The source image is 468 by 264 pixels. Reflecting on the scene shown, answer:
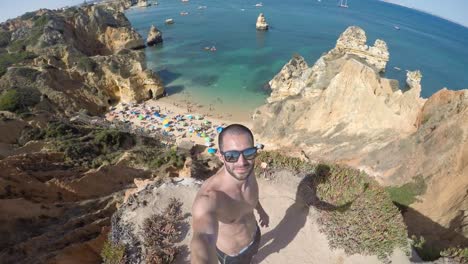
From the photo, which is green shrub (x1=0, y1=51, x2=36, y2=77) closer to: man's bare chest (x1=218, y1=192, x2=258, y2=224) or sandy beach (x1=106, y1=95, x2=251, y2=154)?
sandy beach (x1=106, y1=95, x2=251, y2=154)

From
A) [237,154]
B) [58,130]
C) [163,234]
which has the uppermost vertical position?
[237,154]


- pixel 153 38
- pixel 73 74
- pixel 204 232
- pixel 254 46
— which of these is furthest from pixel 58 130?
pixel 254 46

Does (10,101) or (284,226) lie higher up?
(284,226)

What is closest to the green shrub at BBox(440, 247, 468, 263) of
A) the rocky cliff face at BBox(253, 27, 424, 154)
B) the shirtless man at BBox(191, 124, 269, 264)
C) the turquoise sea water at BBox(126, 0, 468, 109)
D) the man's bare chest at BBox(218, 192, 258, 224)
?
the shirtless man at BBox(191, 124, 269, 264)

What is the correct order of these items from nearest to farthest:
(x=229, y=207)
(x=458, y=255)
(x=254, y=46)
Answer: (x=229, y=207), (x=458, y=255), (x=254, y=46)

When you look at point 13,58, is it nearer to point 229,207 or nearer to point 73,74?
point 73,74

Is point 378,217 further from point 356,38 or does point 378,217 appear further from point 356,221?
point 356,38

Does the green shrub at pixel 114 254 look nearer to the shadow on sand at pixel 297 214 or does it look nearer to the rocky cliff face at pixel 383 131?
the shadow on sand at pixel 297 214
